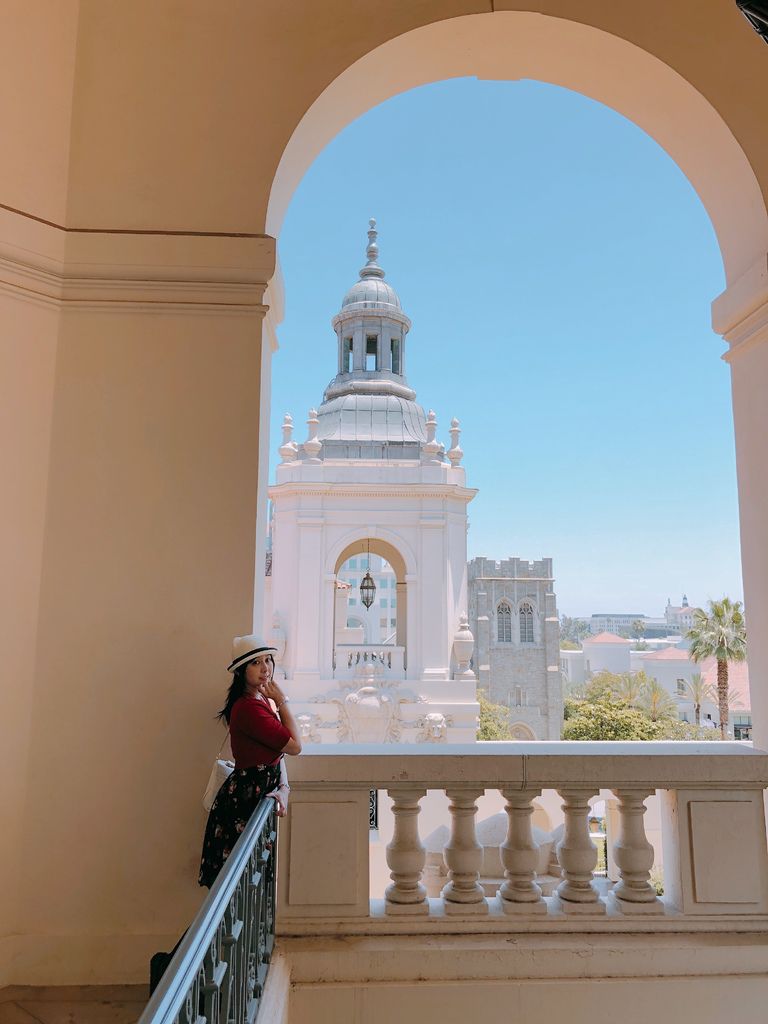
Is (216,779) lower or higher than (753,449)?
lower

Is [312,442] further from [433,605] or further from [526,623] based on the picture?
[526,623]

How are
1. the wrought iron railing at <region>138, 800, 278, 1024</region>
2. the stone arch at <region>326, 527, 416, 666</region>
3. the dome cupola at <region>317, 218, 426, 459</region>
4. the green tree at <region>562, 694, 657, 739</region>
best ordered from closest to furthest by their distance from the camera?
the wrought iron railing at <region>138, 800, 278, 1024</region> < the stone arch at <region>326, 527, 416, 666</region> < the dome cupola at <region>317, 218, 426, 459</region> < the green tree at <region>562, 694, 657, 739</region>

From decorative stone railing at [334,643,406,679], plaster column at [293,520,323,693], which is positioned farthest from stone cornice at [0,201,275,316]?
plaster column at [293,520,323,693]

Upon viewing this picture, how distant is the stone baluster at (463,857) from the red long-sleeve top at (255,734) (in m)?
0.91

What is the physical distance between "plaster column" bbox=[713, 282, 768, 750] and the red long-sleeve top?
2557mm

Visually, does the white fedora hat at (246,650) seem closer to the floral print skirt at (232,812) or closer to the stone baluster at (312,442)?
the floral print skirt at (232,812)

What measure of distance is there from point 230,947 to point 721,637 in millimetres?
38542

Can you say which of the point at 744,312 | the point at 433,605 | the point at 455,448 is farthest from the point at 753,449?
the point at 455,448

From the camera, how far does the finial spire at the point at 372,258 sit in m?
33.6

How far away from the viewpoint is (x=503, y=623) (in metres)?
54.4

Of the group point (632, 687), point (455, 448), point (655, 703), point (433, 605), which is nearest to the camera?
point (433, 605)

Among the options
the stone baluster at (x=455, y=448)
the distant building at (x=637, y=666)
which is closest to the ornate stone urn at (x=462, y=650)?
the stone baluster at (x=455, y=448)

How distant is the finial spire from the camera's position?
33562 mm

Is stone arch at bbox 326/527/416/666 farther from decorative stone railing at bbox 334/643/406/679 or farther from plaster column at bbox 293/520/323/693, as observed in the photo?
plaster column at bbox 293/520/323/693
